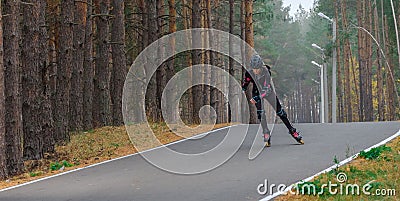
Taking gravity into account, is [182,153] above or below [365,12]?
below

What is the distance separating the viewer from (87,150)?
19.8 m

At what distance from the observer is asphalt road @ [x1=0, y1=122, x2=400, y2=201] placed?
1035 centimetres

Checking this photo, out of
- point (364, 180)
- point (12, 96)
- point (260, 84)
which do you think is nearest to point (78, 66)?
point (12, 96)

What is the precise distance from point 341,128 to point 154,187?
1001cm

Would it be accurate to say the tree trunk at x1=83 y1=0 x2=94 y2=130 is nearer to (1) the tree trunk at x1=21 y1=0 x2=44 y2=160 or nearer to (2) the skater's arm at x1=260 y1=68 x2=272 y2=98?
(1) the tree trunk at x1=21 y1=0 x2=44 y2=160

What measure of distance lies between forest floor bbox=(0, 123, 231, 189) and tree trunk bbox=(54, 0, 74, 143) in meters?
0.56

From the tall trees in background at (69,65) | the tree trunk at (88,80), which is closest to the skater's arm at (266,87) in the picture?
the tall trees in background at (69,65)

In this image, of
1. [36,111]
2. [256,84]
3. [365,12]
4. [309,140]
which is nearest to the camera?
[256,84]

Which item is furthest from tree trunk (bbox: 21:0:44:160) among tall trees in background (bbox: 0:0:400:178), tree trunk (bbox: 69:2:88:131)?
tree trunk (bbox: 69:2:88:131)

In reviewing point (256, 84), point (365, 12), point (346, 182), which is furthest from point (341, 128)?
point (365, 12)

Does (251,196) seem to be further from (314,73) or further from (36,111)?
(314,73)

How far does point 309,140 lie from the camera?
1672cm

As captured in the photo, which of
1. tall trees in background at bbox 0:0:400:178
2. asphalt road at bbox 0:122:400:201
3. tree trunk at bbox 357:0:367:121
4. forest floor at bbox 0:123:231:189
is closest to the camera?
asphalt road at bbox 0:122:400:201

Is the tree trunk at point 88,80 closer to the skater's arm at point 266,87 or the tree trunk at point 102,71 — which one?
the tree trunk at point 102,71
